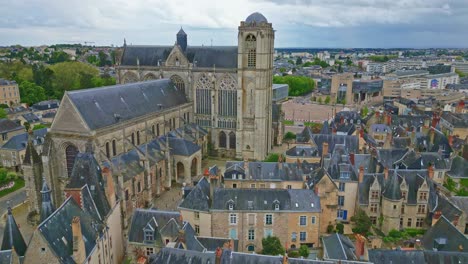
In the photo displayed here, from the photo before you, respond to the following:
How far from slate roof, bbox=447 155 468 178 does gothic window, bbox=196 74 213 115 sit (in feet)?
130

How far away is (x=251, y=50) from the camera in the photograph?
62.9 metres

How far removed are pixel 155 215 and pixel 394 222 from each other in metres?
25.1

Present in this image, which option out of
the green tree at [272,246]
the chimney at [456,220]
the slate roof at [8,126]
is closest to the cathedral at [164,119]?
the green tree at [272,246]

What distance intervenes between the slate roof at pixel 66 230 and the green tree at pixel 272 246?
14413mm

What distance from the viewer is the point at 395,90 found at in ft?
477

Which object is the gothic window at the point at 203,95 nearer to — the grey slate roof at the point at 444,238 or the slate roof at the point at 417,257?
the grey slate roof at the point at 444,238

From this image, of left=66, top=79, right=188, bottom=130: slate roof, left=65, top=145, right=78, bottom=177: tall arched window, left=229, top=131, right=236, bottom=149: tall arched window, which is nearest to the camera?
left=65, top=145, right=78, bottom=177: tall arched window

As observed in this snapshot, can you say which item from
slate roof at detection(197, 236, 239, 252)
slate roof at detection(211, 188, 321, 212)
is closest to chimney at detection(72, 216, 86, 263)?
slate roof at detection(197, 236, 239, 252)

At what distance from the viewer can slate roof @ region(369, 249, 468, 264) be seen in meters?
27.3

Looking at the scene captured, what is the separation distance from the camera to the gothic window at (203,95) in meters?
67.6

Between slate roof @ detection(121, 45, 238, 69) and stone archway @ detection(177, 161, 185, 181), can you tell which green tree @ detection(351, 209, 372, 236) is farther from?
slate roof @ detection(121, 45, 238, 69)

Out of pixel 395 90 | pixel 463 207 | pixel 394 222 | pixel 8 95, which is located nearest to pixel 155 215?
pixel 394 222

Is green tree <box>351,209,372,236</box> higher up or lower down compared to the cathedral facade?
lower down

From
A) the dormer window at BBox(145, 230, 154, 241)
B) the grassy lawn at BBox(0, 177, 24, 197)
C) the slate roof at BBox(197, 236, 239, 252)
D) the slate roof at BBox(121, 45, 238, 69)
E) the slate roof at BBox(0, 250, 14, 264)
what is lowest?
the grassy lawn at BBox(0, 177, 24, 197)
